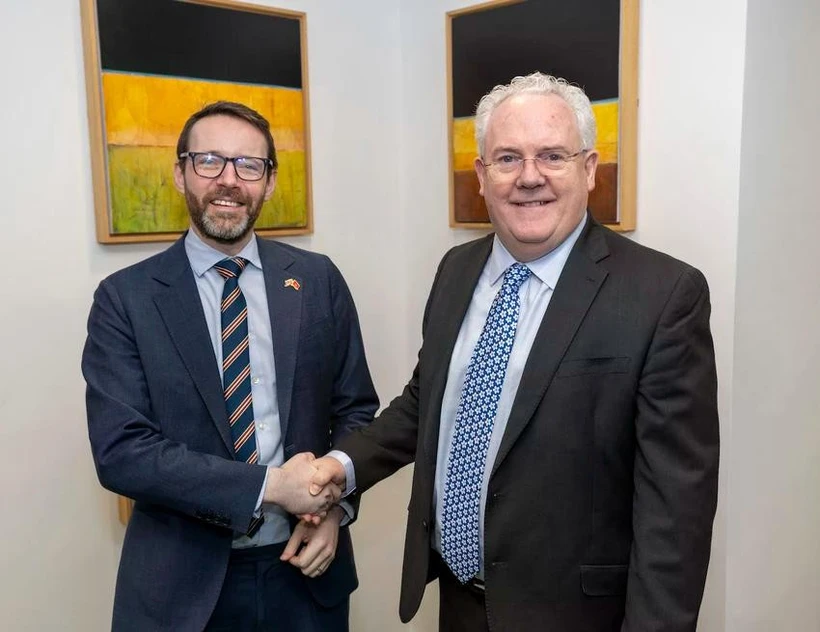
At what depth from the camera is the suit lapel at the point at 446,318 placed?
161 centimetres

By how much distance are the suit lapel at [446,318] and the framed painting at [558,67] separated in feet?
1.47

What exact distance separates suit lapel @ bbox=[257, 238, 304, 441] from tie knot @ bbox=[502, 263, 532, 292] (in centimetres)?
53

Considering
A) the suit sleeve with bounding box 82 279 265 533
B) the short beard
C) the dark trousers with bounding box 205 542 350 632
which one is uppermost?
the short beard

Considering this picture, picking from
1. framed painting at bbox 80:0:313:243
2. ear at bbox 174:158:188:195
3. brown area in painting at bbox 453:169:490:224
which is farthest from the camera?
brown area in painting at bbox 453:169:490:224

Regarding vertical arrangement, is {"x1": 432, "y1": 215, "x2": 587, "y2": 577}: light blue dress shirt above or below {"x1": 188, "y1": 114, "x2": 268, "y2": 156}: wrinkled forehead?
below

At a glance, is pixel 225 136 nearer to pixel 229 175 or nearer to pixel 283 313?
pixel 229 175

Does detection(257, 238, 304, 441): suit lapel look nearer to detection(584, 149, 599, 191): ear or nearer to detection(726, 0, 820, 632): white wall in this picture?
detection(584, 149, 599, 191): ear

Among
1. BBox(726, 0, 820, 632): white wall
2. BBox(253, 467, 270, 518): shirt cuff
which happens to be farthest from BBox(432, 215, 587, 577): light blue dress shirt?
BBox(726, 0, 820, 632): white wall

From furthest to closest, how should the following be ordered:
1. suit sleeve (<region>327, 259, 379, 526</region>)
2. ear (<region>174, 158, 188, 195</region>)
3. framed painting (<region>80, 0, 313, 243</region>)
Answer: framed painting (<region>80, 0, 313, 243</region>), suit sleeve (<region>327, 259, 379, 526</region>), ear (<region>174, 158, 188, 195</region>)

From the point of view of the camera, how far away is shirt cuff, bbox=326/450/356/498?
5.79ft

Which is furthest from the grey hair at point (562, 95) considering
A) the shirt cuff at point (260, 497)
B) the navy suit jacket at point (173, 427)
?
the shirt cuff at point (260, 497)

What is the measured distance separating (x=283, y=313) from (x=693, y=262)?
3.25 feet

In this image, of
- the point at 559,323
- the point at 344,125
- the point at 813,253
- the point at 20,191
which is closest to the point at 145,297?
the point at 20,191

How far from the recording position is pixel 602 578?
4.64 ft
